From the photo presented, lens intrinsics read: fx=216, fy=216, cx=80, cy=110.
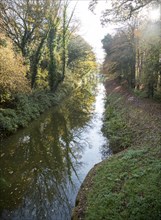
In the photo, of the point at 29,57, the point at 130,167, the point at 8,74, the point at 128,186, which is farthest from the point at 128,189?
the point at 29,57

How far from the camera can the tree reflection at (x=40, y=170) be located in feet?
23.9

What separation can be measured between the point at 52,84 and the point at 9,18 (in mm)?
8689

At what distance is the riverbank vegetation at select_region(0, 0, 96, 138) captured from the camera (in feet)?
49.1

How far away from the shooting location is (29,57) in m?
24.1

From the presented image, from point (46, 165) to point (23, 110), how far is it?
8363 millimetres

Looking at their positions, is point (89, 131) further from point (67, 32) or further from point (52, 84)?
point (67, 32)

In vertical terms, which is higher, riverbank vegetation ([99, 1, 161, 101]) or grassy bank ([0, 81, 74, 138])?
riverbank vegetation ([99, 1, 161, 101])

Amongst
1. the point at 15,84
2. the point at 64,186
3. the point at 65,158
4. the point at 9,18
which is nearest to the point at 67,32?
the point at 9,18

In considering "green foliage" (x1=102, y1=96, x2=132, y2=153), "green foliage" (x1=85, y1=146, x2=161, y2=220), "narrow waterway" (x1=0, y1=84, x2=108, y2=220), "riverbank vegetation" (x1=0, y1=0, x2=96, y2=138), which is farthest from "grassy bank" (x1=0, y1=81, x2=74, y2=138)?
"green foliage" (x1=85, y1=146, x2=161, y2=220)

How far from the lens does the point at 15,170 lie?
993 centimetres

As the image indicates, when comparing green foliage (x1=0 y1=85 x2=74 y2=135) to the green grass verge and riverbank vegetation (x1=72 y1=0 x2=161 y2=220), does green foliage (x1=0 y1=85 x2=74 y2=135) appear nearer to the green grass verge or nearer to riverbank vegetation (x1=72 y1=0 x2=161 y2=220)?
riverbank vegetation (x1=72 y1=0 x2=161 y2=220)

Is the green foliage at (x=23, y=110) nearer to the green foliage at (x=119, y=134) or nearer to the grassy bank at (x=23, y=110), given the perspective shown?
the grassy bank at (x=23, y=110)

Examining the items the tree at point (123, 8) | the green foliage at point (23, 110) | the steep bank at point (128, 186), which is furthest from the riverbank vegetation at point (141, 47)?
the green foliage at point (23, 110)

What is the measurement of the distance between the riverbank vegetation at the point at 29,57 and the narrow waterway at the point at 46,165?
6.86 feet
